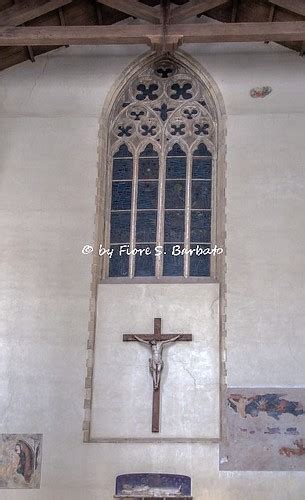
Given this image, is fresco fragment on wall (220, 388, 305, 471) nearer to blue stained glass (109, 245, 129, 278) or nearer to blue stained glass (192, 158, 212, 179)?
blue stained glass (109, 245, 129, 278)

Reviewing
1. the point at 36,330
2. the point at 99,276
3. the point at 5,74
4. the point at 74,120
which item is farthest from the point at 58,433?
the point at 5,74

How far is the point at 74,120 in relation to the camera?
1130 centimetres

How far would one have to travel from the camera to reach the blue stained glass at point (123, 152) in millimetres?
11422

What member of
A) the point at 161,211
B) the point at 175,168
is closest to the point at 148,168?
the point at 175,168

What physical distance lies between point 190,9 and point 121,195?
2439 mm

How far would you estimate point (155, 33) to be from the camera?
9.96 m

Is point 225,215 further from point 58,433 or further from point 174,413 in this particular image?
point 58,433

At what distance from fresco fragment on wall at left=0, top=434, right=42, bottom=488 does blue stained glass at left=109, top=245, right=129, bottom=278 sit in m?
2.16

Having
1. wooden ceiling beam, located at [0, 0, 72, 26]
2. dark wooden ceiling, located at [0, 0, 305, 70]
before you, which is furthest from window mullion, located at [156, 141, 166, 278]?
wooden ceiling beam, located at [0, 0, 72, 26]

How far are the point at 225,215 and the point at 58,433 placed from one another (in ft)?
10.5

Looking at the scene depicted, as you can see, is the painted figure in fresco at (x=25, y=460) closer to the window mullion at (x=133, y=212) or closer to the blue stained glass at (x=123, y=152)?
the window mullion at (x=133, y=212)

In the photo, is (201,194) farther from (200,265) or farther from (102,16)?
(102,16)

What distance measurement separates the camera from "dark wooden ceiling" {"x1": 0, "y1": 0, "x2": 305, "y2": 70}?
→ 1105 cm

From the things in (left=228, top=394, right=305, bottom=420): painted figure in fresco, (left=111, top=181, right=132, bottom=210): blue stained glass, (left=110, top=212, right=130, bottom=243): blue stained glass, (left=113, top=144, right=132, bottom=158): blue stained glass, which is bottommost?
(left=228, top=394, right=305, bottom=420): painted figure in fresco
